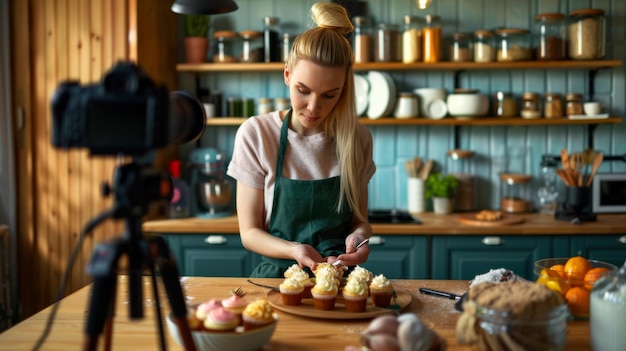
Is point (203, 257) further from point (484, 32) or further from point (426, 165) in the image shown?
point (484, 32)

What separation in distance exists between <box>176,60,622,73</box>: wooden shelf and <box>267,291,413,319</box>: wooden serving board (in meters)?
2.33

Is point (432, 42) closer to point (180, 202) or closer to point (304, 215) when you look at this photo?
point (180, 202)

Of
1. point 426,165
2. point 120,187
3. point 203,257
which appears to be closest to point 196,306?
point 120,187

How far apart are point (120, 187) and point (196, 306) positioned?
1.55ft

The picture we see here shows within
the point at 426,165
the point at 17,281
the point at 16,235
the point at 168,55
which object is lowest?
the point at 17,281

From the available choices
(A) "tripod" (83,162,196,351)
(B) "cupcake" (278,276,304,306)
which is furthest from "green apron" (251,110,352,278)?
(A) "tripod" (83,162,196,351)

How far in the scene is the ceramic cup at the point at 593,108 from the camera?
3.84 meters

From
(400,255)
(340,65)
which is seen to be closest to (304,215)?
(340,65)

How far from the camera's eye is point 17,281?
12.1 ft

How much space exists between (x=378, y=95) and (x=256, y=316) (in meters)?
2.75

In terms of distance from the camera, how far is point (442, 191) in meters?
3.86

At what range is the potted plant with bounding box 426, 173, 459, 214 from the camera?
12.7 feet

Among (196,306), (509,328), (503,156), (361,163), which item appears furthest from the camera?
(503,156)

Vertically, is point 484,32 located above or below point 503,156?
above
